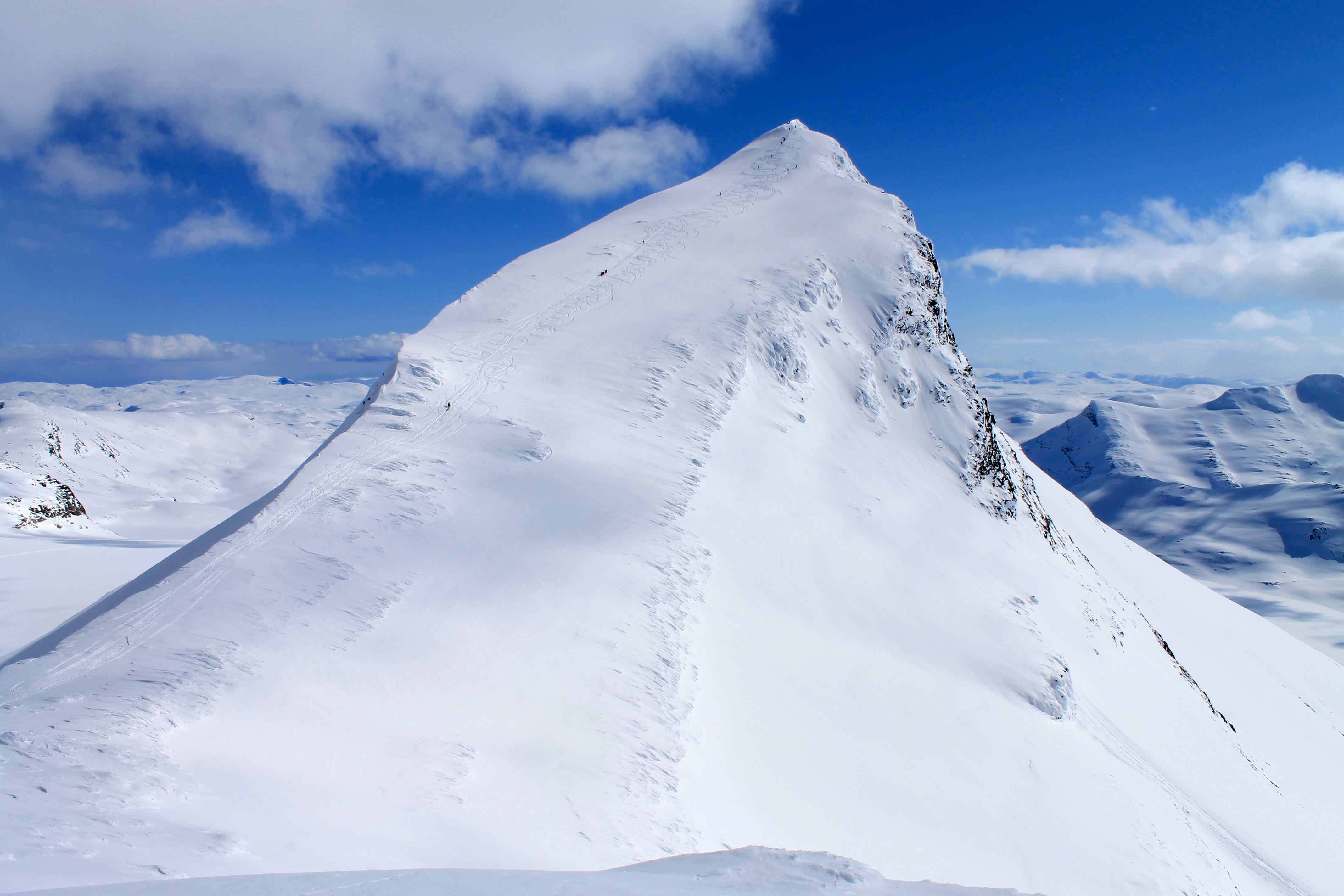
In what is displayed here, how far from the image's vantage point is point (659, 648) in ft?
36.9

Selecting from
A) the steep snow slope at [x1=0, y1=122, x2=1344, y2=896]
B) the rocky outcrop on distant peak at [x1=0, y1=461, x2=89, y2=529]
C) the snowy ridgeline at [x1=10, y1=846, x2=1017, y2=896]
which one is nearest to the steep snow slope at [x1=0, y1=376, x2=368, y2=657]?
the rocky outcrop on distant peak at [x1=0, y1=461, x2=89, y2=529]

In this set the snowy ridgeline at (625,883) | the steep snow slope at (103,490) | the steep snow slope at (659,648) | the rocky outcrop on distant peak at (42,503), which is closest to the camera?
the snowy ridgeline at (625,883)

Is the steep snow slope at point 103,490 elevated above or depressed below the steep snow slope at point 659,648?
below

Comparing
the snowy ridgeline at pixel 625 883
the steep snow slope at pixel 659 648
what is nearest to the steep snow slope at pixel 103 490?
the steep snow slope at pixel 659 648

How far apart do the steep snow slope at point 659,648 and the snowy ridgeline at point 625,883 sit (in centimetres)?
87

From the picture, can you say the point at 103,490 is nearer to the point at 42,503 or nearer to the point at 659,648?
the point at 42,503

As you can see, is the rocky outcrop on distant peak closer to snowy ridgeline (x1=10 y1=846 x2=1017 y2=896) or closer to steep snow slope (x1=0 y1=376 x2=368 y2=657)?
steep snow slope (x1=0 y1=376 x2=368 y2=657)

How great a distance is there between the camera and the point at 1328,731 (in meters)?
34.7

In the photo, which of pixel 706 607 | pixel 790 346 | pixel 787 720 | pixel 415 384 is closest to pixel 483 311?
pixel 415 384

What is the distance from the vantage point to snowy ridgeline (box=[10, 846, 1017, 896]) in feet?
13.1

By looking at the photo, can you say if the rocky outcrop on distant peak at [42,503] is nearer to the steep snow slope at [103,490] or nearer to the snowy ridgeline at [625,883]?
the steep snow slope at [103,490]

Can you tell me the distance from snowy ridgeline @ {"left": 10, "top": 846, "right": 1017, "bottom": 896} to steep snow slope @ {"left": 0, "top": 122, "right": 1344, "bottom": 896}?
0.87 meters

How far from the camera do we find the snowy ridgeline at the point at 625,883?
13.1 feet

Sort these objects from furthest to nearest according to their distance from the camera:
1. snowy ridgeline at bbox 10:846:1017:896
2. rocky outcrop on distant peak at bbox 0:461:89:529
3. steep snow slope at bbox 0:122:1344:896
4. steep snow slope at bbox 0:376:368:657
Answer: rocky outcrop on distant peak at bbox 0:461:89:529 < steep snow slope at bbox 0:376:368:657 < steep snow slope at bbox 0:122:1344:896 < snowy ridgeline at bbox 10:846:1017:896
